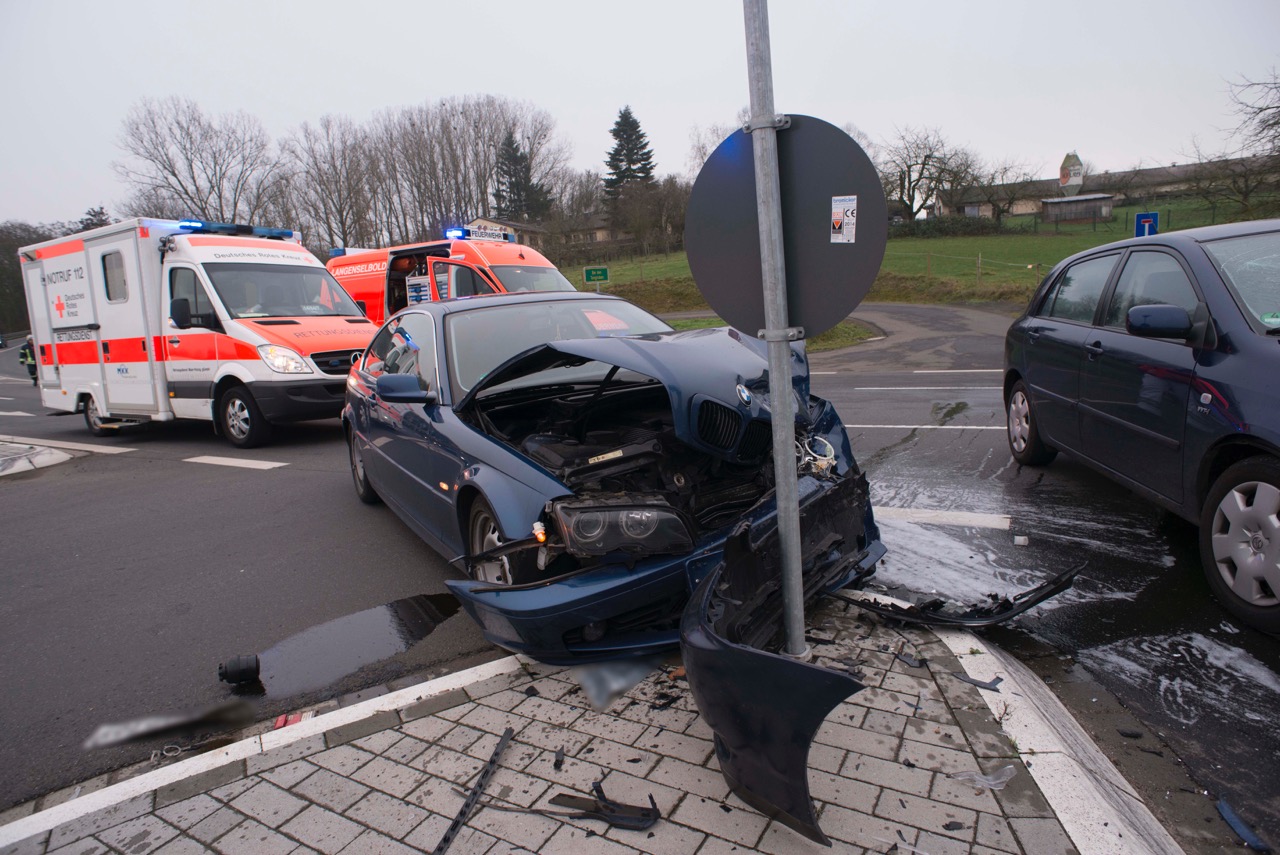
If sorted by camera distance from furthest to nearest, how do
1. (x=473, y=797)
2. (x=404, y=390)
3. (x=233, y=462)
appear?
(x=233, y=462) < (x=404, y=390) < (x=473, y=797)

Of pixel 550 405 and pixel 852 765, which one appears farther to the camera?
pixel 550 405

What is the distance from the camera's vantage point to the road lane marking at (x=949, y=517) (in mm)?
4742

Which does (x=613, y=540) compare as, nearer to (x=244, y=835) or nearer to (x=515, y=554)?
(x=515, y=554)

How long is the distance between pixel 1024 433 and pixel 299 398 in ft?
24.8

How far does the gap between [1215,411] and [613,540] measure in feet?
8.97

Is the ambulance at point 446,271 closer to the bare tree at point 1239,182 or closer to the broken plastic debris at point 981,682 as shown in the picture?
the broken plastic debris at point 981,682

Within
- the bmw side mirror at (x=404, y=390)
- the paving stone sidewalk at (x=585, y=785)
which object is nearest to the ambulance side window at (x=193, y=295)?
the bmw side mirror at (x=404, y=390)

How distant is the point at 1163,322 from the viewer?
11.8ft

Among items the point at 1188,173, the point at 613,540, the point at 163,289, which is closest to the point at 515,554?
the point at 613,540

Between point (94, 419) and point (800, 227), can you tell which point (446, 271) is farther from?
point (800, 227)

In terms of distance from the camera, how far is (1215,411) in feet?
11.0

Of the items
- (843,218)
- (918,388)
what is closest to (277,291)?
(918,388)

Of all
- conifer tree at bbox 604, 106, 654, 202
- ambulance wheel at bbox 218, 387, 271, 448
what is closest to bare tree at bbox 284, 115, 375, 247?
conifer tree at bbox 604, 106, 654, 202

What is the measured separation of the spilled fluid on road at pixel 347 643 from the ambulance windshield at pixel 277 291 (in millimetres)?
6740
